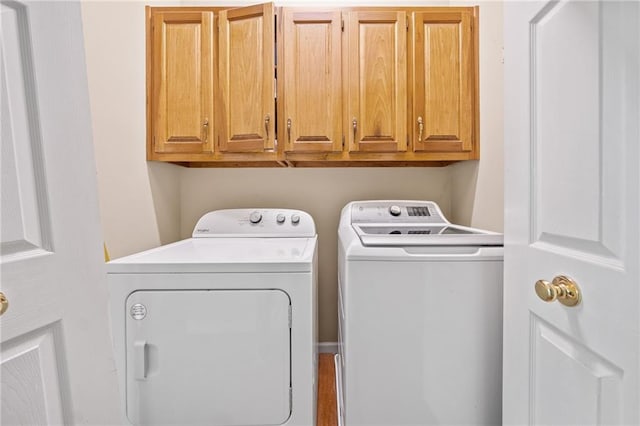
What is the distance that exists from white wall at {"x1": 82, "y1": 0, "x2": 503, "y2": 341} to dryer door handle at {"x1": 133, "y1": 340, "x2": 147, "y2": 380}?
0.63 meters

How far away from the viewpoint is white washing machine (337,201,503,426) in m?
1.15

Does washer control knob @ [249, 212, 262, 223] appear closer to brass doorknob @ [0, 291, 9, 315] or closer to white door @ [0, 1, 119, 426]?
white door @ [0, 1, 119, 426]

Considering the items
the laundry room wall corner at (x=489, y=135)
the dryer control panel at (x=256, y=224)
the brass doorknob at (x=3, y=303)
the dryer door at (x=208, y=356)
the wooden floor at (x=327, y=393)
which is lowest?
the wooden floor at (x=327, y=393)

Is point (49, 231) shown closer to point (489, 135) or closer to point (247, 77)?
point (247, 77)

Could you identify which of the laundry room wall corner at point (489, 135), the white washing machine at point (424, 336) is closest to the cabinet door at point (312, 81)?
the laundry room wall corner at point (489, 135)

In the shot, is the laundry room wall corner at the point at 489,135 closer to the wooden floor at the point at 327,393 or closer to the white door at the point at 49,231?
the wooden floor at the point at 327,393

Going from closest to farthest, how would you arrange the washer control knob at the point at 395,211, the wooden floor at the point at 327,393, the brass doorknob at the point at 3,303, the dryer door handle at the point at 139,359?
1. the brass doorknob at the point at 3,303
2. the dryer door handle at the point at 139,359
3. the wooden floor at the point at 327,393
4. the washer control knob at the point at 395,211

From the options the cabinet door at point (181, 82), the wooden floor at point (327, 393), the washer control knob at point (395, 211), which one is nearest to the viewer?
the wooden floor at point (327, 393)

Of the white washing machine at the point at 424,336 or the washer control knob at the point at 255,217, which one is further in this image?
the washer control knob at the point at 255,217

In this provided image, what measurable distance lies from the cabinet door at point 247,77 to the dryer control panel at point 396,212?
0.69m

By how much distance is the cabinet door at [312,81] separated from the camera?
1.86 metres

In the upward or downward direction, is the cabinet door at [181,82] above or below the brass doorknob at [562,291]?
above

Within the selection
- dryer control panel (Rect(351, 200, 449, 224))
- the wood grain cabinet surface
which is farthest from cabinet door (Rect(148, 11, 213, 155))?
dryer control panel (Rect(351, 200, 449, 224))

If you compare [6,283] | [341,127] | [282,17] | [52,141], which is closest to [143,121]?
[282,17]
